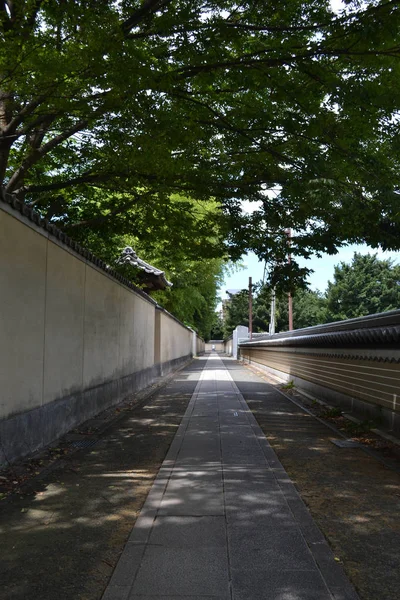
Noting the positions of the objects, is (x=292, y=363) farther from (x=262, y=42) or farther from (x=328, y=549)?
(x=328, y=549)

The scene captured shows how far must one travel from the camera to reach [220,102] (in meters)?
7.77

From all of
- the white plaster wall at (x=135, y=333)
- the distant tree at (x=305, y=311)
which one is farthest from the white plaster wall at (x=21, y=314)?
the distant tree at (x=305, y=311)

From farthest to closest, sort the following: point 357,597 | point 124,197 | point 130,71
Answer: point 124,197 → point 130,71 → point 357,597

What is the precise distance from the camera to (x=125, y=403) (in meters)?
11.4

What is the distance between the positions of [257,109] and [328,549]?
19.9 ft

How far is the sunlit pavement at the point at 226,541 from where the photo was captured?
9.53ft

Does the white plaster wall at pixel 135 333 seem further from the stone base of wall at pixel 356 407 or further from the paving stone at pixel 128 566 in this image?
the paving stone at pixel 128 566

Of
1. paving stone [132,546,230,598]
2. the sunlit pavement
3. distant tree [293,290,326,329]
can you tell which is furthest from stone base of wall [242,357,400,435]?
distant tree [293,290,326,329]

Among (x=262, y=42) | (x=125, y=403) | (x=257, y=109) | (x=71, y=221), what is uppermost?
(x=262, y=42)

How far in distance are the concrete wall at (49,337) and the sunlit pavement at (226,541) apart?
1732 mm

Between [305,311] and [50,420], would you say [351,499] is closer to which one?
[50,420]

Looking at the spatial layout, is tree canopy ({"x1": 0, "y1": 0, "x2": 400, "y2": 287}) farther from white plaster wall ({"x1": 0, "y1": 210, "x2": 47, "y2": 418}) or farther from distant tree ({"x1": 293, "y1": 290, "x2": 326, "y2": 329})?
distant tree ({"x1": 293, "y1": 290, "x2": 326, "y2": 329})

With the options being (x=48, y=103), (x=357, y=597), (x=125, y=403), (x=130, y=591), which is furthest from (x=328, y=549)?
(x=125, y=403)

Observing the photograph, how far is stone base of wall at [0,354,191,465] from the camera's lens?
5363mm
